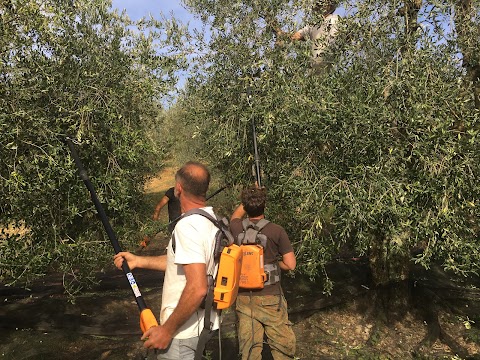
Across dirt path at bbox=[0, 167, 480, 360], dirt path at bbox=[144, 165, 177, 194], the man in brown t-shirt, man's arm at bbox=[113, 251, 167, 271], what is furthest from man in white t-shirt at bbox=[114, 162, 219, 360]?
dirt path at bbox=[144, 165, 177, 194]

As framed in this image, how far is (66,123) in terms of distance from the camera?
19.8 feet

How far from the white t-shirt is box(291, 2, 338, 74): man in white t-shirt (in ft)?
15.8

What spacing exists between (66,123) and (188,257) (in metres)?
4.25

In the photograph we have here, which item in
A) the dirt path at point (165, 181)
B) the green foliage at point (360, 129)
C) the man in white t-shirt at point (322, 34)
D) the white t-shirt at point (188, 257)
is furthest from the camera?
the dirt path at point (165, 181)

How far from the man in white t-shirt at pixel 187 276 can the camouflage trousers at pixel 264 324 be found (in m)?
1.83

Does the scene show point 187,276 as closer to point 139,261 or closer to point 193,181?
point 193,181

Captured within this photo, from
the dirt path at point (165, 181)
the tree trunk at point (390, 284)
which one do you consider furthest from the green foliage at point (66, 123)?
the dirt path at point (165, 181)

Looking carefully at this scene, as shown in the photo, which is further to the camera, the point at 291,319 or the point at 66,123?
the point at 291,319

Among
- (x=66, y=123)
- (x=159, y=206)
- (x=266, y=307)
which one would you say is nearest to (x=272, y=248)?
(x=266, y=307)

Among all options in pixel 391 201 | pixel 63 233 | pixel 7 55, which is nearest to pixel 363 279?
pixel 391 201

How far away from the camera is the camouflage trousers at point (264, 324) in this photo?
4953 mm

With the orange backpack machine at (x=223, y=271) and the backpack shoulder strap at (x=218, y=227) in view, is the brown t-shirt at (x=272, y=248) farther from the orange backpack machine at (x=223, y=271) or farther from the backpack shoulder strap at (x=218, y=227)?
the orange backpack machine at (x=223, y=271)

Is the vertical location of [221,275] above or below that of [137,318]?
above

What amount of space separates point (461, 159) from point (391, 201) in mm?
1174
